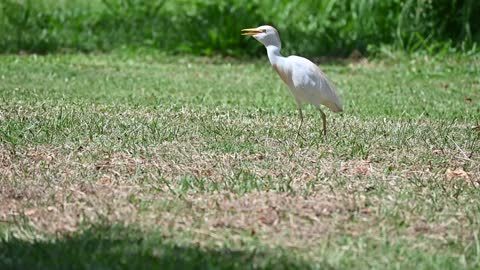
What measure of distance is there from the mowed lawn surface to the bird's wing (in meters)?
0.26

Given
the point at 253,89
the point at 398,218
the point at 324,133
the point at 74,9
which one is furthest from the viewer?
the point at 74,9

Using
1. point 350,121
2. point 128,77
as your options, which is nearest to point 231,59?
point 128,77

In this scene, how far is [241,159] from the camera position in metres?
6.27

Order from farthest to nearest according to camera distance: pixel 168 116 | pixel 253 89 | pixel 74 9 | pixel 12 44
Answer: pixel 74 9 → pixel 12 44 → pixel 253 89 → pixel 168 116

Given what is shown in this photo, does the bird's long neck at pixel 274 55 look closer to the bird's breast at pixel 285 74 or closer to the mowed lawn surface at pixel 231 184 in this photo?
the bird's breast at pixel 285 74

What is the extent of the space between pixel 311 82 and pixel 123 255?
118 inches

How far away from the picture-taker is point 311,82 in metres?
7.19

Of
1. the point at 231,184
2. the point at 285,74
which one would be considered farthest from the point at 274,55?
the point at 231,184

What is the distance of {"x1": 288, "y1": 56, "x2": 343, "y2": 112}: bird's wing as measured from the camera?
283 inches

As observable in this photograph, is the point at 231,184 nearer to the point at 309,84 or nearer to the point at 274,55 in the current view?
the point at 309,84

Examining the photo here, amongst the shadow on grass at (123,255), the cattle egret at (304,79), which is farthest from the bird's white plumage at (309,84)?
the shadow on grass at (123,255)

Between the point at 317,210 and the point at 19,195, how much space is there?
5.36 feet

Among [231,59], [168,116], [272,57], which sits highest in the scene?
[272,57]

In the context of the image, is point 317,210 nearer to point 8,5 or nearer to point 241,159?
point 241,159
